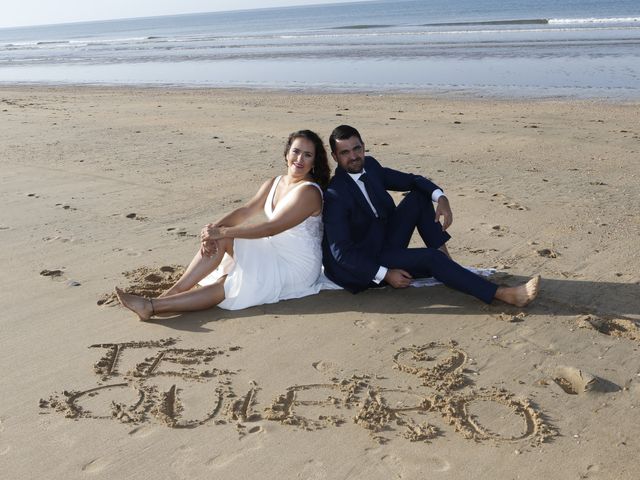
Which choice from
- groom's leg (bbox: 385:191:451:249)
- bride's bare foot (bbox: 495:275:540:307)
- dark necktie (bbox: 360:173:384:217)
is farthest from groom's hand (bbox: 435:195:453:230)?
bride's bare foot (bbox: 495:275:540:307)

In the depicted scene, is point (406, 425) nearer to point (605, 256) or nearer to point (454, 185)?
point (605, 256)

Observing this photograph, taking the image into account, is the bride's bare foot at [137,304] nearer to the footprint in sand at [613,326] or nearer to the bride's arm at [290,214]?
the bride's arm at [290,214]

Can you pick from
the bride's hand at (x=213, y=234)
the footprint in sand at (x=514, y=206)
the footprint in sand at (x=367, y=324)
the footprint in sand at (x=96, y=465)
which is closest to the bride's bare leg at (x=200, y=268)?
the bride's hand at (x=213, y=234)

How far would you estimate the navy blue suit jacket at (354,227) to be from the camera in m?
4.93

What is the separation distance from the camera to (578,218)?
660 centimetres

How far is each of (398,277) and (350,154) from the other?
2.85ft

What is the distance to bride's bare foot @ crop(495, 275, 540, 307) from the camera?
184 inches

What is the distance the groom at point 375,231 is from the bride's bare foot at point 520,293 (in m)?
0.02

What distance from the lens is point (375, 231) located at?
16.7ft

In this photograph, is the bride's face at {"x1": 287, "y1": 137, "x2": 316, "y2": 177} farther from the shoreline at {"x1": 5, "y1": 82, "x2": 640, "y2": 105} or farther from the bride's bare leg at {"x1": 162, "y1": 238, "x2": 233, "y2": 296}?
the shoreline at {"x1": 5, "y1": 82, "x2": 640, "y2": 105}

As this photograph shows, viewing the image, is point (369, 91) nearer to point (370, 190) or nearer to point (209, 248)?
point (370, 190)

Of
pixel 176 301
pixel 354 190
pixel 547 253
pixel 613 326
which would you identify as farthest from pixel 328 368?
pixel 547 253

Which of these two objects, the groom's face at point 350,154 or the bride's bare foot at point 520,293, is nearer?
the bride's bare foot at point 520,293

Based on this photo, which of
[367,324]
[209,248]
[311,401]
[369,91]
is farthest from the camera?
[369,91]
